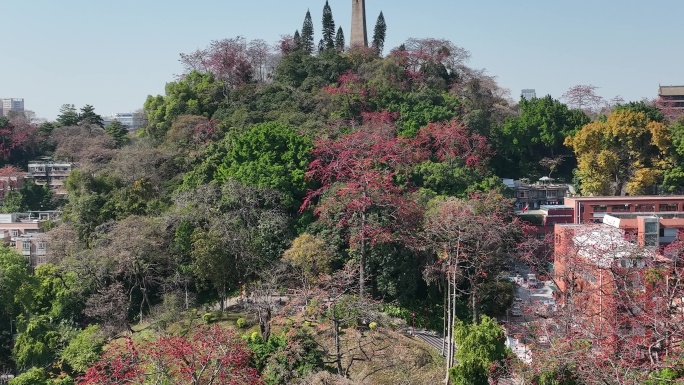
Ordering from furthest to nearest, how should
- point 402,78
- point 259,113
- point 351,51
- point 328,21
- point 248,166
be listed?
point 328,21
point 351,51
point 402,78
point 259,113
point 248,166

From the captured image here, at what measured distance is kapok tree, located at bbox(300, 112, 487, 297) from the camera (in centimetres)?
2272

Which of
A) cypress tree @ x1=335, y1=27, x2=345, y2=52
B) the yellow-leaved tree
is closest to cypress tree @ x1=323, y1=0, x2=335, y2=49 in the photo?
cypress tree @ x1=335, y1=27, x2=345, y2=52

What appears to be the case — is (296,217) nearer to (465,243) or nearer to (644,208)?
(465,243)

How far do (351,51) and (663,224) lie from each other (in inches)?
798

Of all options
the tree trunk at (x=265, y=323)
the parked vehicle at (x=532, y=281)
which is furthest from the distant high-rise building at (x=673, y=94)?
the tree trunk at (x=265, y=323)

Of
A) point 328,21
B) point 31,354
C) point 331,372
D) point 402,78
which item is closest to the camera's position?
point 331,372

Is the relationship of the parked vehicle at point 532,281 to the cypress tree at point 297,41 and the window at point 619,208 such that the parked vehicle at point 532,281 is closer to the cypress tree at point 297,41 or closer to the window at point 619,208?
the window at point 619,208

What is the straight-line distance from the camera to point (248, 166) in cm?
2625

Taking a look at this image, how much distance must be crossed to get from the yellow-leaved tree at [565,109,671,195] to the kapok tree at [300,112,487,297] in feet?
14.7

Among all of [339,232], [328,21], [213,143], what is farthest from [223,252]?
[328,21]

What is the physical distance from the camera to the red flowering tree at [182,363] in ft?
49.3

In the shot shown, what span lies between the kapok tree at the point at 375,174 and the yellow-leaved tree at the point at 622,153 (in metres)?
4.49

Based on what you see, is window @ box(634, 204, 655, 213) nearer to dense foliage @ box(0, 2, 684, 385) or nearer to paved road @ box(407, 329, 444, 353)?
dense foliage @ box(0, 2, 684, 385)

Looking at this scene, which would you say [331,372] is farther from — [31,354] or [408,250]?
[31,354]
